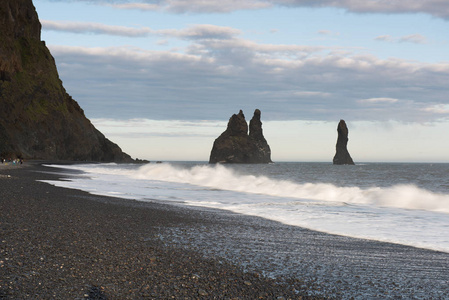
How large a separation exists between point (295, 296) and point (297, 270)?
5.03 ft

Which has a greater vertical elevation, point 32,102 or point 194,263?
point 32,102

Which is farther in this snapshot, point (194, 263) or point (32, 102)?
point (32, 102)

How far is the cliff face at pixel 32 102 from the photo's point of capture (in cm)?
10438

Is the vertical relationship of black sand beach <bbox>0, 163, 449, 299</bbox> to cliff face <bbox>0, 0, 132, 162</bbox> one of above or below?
below

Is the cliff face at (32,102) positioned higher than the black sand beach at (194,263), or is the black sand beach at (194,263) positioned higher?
the cliff face at (32,102)

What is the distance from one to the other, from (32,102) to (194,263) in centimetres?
12284

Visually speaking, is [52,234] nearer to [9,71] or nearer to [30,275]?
[30,275]

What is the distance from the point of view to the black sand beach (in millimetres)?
6418

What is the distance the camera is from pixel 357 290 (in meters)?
6.93

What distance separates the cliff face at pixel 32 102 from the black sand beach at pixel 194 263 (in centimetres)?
9199

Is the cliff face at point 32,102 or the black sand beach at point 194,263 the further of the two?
the cliff face at point 32,102

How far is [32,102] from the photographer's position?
11838cm

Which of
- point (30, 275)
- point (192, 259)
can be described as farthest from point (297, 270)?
point (30, 275)

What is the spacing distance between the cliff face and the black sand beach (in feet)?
302
